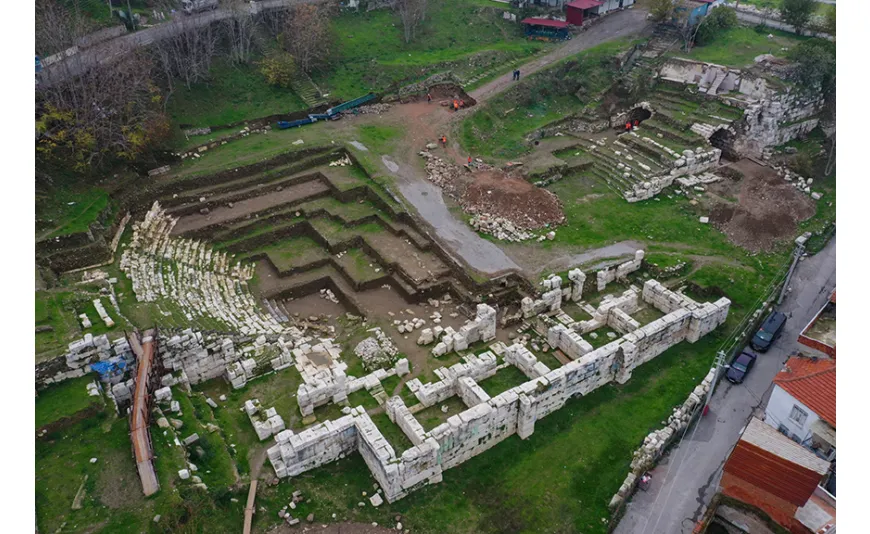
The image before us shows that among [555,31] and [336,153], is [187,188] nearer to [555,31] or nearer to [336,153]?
[336,153]

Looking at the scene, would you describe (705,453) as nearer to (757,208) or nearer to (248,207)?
(757,208)

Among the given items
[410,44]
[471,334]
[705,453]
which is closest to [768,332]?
[705,453]

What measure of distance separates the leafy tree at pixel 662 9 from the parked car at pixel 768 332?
35.0 metres

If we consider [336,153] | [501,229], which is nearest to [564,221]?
[501,229]

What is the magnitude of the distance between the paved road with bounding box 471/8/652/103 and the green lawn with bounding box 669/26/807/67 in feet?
22.5

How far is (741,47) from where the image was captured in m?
53.2

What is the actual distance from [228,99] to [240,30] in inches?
235

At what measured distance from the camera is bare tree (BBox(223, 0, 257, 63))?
48250 millimetres

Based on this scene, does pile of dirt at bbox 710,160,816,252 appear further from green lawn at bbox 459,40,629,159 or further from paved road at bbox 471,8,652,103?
paved road at bbox 471,8,652,103

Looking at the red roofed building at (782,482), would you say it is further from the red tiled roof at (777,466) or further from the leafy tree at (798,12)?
the leafy tree at (798,12)

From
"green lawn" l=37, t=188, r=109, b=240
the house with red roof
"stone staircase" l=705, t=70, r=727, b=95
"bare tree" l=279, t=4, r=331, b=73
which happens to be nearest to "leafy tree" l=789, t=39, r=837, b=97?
"stone staircase" l=705, t=70, r=727, b=95

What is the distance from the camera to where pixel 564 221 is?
39.1m

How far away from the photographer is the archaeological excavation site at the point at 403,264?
76.4ft

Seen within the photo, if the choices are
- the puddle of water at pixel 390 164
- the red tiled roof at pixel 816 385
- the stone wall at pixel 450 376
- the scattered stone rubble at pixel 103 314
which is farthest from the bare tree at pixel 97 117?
the red tiled roof at pixel 816 385
